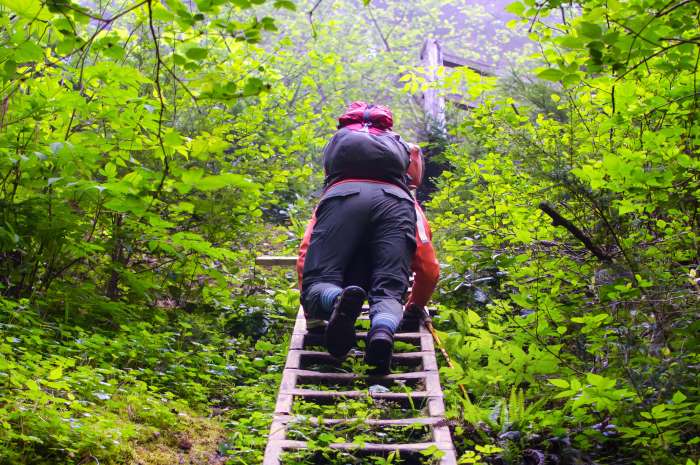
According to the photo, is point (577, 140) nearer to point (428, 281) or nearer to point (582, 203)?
point (582, 203)

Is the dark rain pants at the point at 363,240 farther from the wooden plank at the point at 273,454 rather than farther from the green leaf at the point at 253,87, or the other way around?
the green leaf at the point at 253,87

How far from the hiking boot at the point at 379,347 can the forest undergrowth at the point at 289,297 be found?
0.42 m

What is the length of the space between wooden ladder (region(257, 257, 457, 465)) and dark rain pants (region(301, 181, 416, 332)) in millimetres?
418

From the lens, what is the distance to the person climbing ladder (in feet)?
15.6

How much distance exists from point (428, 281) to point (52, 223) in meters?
2.85

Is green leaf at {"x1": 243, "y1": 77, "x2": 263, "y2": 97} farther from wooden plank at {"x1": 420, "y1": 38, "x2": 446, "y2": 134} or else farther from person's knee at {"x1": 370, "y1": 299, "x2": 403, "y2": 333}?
wooden plank at {"x1": 420, "y1": 38, "x2": 446, "y2": 134}

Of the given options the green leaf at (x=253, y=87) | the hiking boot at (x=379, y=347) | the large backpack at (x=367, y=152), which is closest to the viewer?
the green leaf at (x=253, y=87)

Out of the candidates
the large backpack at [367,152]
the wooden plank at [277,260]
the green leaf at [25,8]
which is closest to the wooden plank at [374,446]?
the large backpack at [367,152]

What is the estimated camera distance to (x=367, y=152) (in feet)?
17.1

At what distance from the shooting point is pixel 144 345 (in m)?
5.16

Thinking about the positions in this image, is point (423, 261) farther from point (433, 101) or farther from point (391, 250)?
point (433, 101)

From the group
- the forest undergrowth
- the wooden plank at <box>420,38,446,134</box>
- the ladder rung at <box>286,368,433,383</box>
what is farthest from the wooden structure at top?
the ladder rung at <box>286,368,433,383</box>

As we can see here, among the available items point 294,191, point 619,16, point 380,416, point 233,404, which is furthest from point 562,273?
point 294,191

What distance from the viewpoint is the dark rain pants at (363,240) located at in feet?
16.1
